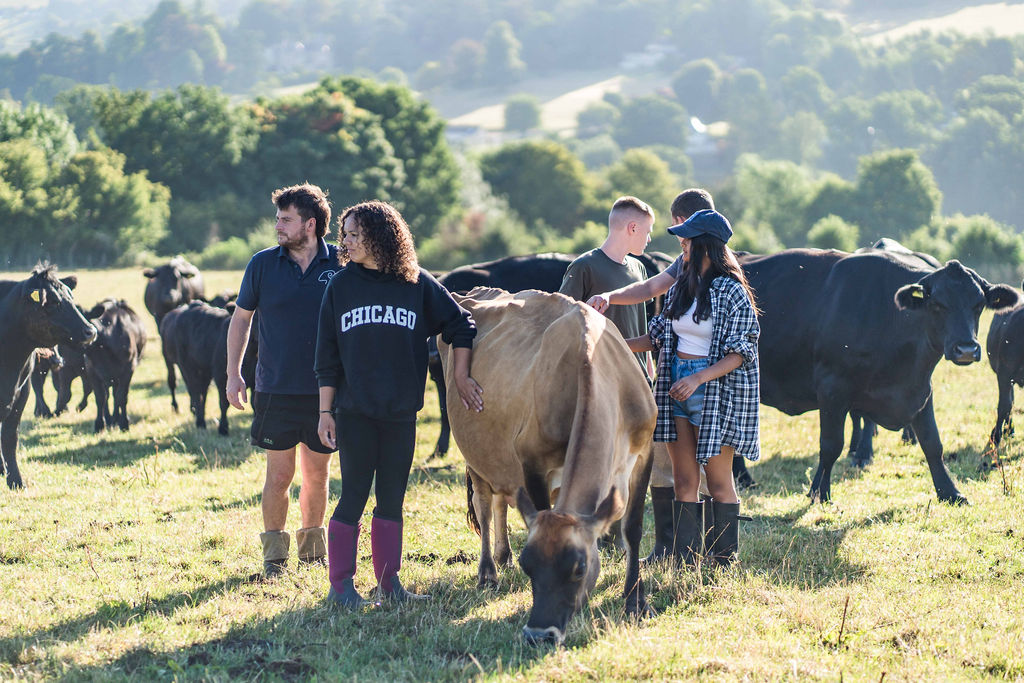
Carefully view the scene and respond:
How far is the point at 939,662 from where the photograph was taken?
471 cm

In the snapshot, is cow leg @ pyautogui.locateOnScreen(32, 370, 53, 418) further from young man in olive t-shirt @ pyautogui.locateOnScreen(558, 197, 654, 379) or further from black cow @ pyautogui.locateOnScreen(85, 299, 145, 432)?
young man in olive t-shirt @ pyautogui.locateOnScreen(558, 197, 654, 379)

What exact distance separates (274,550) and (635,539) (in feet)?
7.91

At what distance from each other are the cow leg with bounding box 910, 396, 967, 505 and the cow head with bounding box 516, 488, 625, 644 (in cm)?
467

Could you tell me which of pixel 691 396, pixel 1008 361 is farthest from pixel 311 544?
pixel 1008 361

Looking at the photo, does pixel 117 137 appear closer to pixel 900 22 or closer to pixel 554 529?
pixel 554 529

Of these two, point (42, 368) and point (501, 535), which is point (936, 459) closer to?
point (501, 535)

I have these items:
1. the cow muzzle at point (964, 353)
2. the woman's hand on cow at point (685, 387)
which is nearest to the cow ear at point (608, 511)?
the woman's hand on cow at point (685, 387)

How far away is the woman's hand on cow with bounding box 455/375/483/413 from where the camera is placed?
5781mm

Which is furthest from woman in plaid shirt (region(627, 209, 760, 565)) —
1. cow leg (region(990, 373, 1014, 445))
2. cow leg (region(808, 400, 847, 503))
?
cow leg (region(990, 373, 1014, 445))

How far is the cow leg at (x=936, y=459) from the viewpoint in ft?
26.8

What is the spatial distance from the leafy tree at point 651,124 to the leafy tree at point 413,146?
100.0 m

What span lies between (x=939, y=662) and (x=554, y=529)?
1.97 m

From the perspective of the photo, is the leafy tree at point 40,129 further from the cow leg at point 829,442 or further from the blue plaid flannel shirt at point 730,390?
the blue plaid flannel shirt at point 730,390

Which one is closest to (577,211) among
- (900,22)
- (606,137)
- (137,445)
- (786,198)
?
(786,198)
